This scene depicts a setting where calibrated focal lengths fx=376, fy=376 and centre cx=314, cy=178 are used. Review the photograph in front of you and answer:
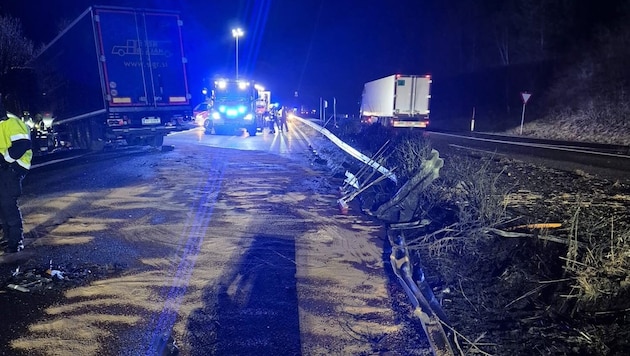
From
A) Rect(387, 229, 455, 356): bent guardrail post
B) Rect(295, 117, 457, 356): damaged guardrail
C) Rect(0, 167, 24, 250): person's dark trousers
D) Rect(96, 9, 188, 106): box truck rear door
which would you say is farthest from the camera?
Rect(96, 9, 188, 106): box truck rear door

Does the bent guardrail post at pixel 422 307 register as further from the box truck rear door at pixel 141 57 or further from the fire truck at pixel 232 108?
the fire truck at pixel 232 108

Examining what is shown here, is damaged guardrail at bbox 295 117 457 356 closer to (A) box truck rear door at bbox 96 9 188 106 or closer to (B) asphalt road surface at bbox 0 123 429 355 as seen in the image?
(B) asphalt road surface at bbox 0 123 429 355

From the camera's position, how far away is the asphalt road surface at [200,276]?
3.15 m

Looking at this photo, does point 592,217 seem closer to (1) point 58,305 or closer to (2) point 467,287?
(2) point 467,287

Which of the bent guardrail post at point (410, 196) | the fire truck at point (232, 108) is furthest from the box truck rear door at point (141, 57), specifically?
the bent guardrail post at point (410, 196)

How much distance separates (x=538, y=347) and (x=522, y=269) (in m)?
1.24

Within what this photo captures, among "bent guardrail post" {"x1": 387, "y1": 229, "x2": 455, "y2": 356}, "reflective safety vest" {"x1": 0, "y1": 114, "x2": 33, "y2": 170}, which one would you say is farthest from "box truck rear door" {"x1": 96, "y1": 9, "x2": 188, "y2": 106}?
"bent guardrail post" {"x1": 387, "y1": 229, "x2": 455, "y2": 356}

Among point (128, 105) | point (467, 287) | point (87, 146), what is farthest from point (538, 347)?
point (87, 146)

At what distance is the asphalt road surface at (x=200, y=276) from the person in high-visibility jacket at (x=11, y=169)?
289 mm

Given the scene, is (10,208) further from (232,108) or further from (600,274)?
(232,108)

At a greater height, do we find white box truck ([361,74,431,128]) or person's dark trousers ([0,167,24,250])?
white box truck ([361,74,431,128])

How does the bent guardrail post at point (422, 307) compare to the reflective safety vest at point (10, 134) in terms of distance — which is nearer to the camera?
the bent guardrail post at point (422, 307)

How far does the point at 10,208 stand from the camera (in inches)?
191

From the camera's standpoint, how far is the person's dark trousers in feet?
15.6
